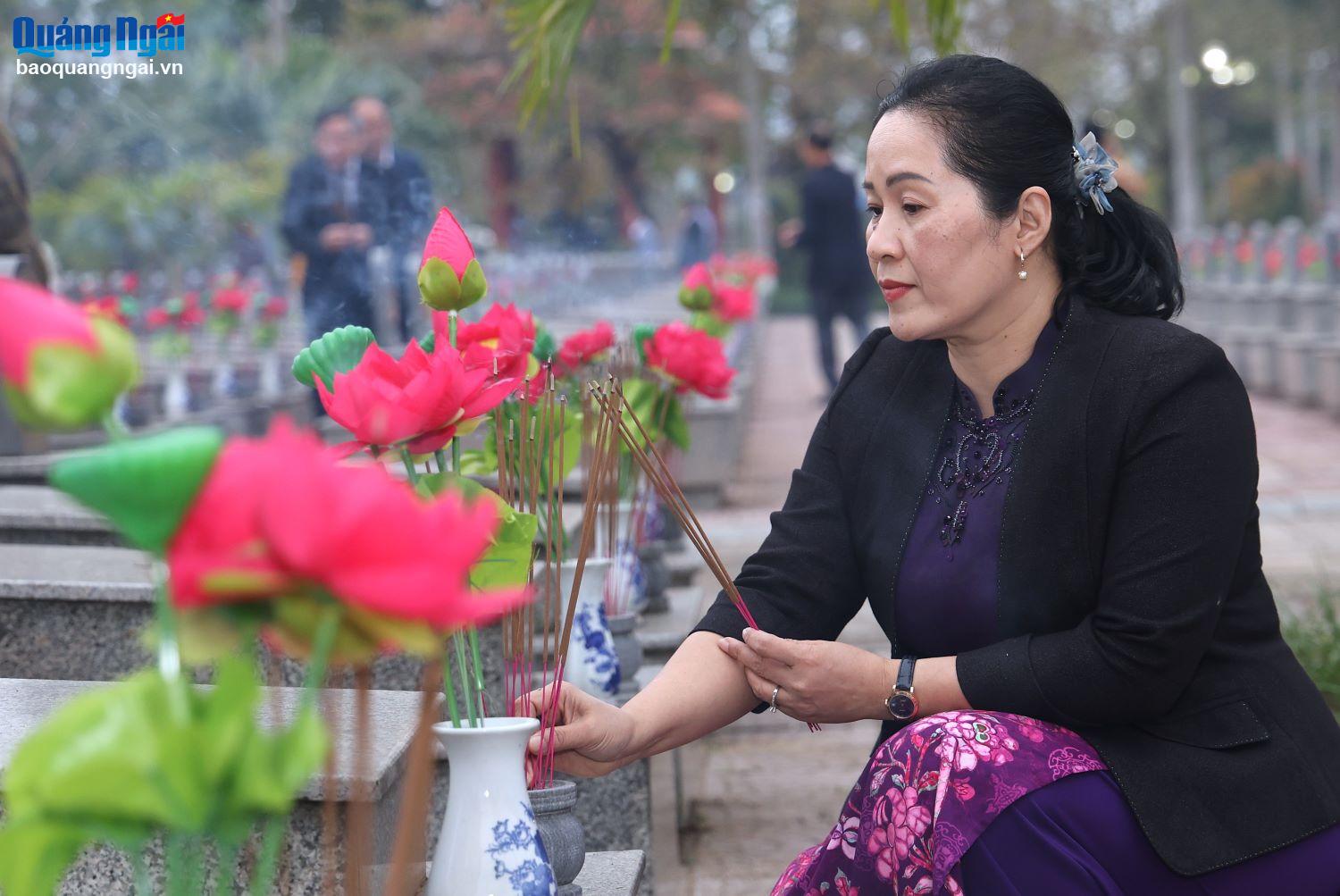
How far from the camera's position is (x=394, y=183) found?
6.86 meters

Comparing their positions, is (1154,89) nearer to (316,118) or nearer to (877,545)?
(316,118)

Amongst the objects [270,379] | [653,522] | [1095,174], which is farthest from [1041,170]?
[270,379]

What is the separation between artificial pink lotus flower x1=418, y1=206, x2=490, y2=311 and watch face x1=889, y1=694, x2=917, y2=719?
677 millimetres

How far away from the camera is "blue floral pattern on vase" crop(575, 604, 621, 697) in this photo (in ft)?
8.92

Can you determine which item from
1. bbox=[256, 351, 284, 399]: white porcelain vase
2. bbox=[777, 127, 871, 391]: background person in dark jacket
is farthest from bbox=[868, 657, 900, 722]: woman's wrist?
bbox=[777, 127, 871, 391]: background person in dark jacket

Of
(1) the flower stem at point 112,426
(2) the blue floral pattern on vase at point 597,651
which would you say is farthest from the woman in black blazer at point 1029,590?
(1) the flower stem at point 112,426

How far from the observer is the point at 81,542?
3.69 metres

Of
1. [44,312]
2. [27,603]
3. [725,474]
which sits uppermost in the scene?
[44,312]

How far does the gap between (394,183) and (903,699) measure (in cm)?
535

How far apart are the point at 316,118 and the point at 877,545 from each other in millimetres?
5413

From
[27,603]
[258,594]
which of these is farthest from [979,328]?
[27,603]

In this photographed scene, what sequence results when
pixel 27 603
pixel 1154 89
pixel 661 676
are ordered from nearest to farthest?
pixel 661 676 < pixel 27 603 < pixel 1154 89

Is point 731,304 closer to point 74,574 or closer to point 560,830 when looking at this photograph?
point 74,574

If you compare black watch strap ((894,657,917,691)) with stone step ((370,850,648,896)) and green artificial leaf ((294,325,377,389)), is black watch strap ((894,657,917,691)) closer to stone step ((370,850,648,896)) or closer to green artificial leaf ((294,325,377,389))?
stone step ((370,850,648,896))
